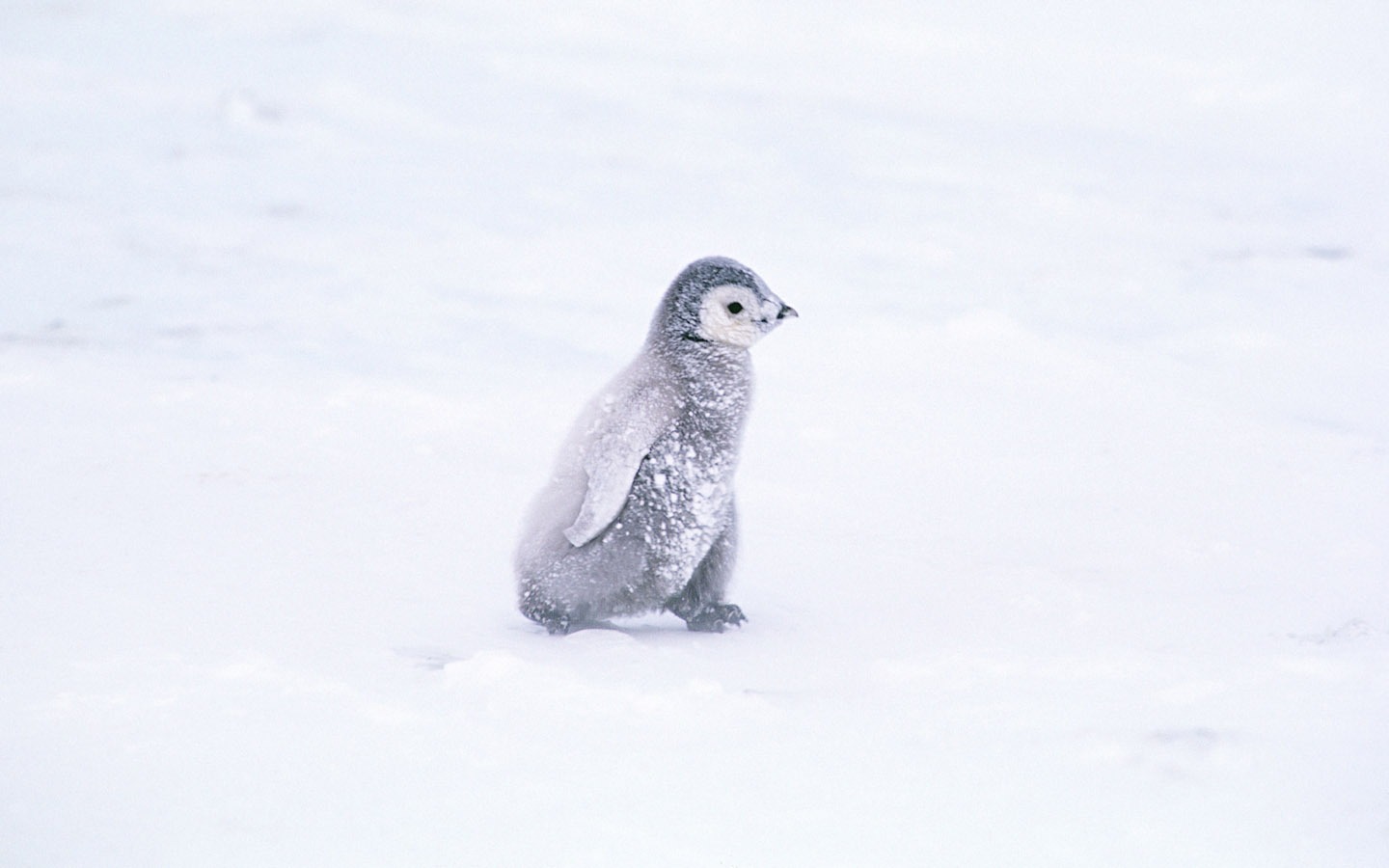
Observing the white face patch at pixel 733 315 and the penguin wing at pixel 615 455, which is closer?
the penguin wing at pixel 615 455

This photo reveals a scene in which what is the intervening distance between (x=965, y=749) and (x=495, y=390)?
2.56 metres

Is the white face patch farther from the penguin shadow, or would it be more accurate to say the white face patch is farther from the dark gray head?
the penguin shadow

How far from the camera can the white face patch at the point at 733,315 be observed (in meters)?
3.03

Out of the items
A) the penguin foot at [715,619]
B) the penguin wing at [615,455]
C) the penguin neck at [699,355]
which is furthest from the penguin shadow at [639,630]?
the penguin neck at [699,355]

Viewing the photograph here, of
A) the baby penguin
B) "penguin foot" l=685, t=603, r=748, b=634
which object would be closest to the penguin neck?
the baby penguin

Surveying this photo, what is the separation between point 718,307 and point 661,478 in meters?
0.36

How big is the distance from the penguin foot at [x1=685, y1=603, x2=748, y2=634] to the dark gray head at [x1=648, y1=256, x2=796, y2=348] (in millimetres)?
521

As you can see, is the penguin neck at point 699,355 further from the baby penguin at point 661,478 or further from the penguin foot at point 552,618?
the penguin foot at point 552,618

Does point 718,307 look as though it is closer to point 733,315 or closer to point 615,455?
point 733,315

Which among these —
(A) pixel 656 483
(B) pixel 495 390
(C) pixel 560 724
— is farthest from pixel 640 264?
(C) pixel 560 724

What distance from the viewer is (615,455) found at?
2.91m

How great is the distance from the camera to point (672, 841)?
2.20m

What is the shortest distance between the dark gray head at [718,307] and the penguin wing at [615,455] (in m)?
0.16

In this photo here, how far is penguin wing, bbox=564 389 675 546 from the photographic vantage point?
9.51 ft
